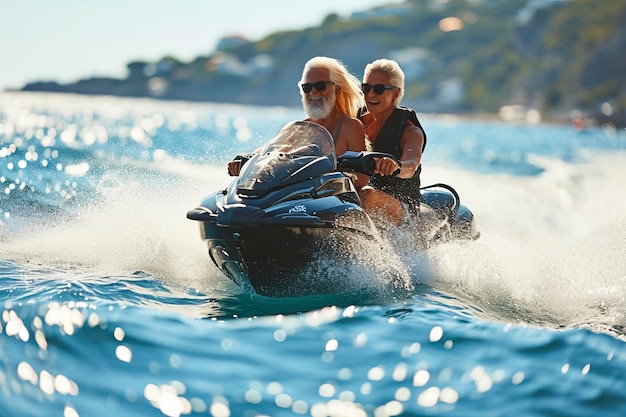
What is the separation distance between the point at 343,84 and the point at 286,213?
1.42 meters

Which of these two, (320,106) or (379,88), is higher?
(379,88)

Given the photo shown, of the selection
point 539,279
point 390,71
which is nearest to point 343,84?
point 390,71

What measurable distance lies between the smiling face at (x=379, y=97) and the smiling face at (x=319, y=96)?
0.32m

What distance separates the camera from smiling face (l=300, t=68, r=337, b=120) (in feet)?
21.4

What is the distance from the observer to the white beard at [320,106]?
656 cm

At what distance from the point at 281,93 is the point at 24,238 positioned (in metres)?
157

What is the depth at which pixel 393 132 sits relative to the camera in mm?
6754

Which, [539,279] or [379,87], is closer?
[379,87]

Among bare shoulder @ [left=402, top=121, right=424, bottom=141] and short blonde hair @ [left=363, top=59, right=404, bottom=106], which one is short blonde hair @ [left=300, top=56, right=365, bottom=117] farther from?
bare shoulder @ [left=402, top=121, right=424, bottom=141]

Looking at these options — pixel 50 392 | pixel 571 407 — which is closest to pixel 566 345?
pixel 571 407

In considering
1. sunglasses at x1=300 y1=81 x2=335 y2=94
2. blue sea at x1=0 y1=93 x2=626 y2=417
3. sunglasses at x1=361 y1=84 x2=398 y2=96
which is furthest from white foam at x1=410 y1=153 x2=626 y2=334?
sunglasses at x1=300 y1=81 x2=335 y2=94

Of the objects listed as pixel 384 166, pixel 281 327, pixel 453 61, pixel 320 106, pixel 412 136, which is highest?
pixel 453 61

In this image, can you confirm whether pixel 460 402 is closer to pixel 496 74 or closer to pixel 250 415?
pixel 250 415

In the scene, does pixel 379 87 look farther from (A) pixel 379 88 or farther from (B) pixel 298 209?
(B) pixel 298 209
